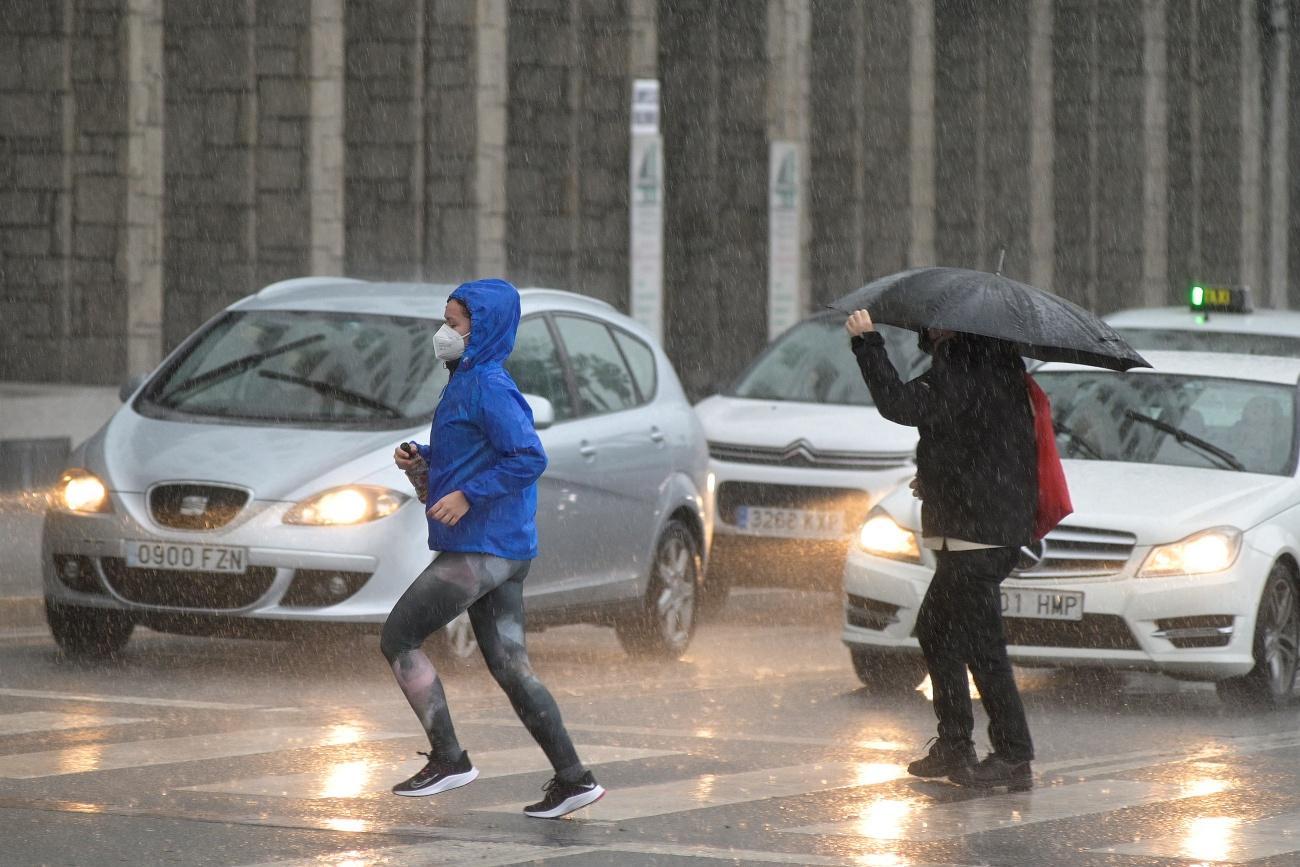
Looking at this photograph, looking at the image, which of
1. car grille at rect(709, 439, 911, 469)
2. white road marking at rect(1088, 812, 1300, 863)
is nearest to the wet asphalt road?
white road marking at rect(1088, 812, 1300, 863)

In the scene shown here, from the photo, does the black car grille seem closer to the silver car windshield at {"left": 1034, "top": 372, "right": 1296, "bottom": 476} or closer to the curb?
the silver car windshield at {"left": 1034, "top": 372, "right": 1296, "bottom": 476}

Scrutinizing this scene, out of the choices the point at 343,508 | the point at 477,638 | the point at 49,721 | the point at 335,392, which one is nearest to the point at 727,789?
the point at 477,638

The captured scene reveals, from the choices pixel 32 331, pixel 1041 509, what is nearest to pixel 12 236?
pixel 32 331

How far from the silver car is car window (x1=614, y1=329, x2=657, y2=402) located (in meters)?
0.02

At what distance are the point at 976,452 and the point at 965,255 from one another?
30343 millimetres

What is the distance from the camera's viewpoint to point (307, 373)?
12398mm

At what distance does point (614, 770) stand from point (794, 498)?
20.2 ft

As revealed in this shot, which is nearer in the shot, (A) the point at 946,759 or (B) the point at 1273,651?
(A) the point at 946,759

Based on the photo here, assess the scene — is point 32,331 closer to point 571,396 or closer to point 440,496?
point 571,396

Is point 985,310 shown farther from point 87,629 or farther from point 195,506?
point 87,629

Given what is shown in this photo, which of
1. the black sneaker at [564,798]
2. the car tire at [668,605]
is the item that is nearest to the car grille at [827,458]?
the car tire at [668,605]

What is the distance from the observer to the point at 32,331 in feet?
74.6

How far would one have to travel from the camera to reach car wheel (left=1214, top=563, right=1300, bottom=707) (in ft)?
37.8

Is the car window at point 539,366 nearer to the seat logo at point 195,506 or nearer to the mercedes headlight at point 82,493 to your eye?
the seat logo at point 195,506
